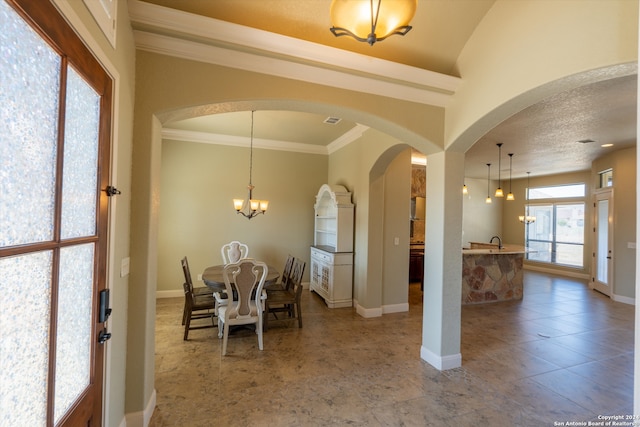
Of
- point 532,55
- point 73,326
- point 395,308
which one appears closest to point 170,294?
point 395,308

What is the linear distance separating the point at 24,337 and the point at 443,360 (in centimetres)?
332

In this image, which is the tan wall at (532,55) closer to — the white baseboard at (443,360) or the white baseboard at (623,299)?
the white baseboard at (443,360)

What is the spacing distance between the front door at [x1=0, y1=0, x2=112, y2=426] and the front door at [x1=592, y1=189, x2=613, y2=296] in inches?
348

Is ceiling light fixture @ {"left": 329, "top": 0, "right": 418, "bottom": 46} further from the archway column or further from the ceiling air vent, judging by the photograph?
the ceiling air vent

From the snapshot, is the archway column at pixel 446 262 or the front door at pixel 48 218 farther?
the archway column at pixel 446 262

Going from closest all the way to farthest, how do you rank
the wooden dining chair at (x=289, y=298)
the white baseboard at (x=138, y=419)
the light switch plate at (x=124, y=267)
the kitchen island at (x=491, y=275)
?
the light switch plate at (x=124, y=267)
the white baseboard at (x=138, y=419)
the wooden dining chair at (x=289, y=298)
the kitchen island at (x=491, y=275)

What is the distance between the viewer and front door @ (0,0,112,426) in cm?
87

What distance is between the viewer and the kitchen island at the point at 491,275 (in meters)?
5.43

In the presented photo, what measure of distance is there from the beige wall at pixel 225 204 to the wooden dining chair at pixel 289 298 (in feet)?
5.43

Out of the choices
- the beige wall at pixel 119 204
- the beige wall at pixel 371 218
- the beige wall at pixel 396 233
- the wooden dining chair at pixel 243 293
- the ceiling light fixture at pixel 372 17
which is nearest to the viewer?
the ceiling light fixture at pixel 372 17

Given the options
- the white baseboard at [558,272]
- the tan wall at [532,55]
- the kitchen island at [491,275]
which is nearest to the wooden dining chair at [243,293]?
the tan wall at [532,55]

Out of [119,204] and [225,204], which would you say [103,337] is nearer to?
[119,204]

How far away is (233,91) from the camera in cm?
223

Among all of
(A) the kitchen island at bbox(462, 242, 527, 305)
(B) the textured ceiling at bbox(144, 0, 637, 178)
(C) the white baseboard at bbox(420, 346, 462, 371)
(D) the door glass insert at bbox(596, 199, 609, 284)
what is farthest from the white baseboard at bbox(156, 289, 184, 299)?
(D) the door glass insert at bbox(596, 199, 609, 284)
